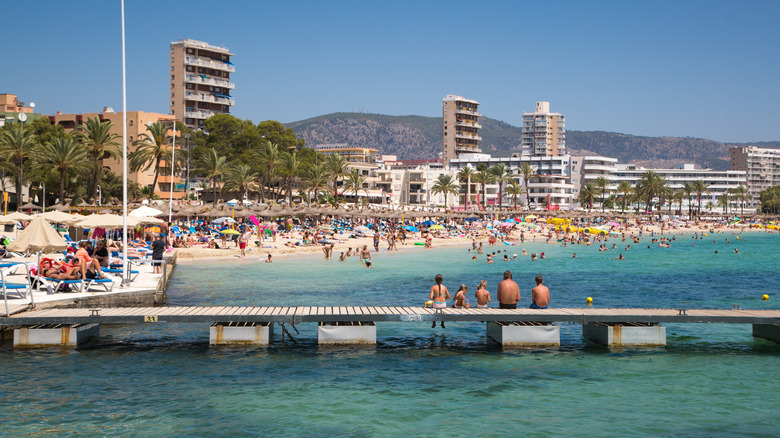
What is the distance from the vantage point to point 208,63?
124m

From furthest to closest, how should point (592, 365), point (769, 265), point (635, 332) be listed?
point (769, 265)
point (635, 332)
point (592, 365)

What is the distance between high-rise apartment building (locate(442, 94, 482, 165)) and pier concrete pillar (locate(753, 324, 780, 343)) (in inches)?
6236

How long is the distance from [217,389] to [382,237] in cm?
5845

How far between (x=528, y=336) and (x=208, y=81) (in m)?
115

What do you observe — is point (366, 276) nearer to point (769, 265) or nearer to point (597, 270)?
point (597, 270)

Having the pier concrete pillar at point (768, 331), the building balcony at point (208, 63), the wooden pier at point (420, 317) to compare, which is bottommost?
the pier concrete pillar at point (768, 331)

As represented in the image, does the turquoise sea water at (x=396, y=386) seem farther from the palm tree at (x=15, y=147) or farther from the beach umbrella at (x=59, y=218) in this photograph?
the palm tree at (x=15, y=147)

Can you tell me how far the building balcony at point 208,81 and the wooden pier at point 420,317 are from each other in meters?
111

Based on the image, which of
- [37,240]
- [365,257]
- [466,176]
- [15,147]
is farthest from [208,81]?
[37,240]

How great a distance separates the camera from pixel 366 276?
124 feet

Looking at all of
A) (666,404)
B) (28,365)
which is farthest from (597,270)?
(28,365)

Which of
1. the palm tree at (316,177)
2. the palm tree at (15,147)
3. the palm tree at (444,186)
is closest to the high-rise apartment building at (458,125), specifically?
the palm tree at (444,186)

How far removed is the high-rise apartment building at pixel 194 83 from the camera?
397ft

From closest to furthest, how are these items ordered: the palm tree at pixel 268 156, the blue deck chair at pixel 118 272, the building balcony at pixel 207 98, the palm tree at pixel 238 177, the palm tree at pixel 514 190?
the blue deck chair at pixel 118 272, the palm tree at pixel 238 177, the palm tree at pixel 268 156, the building balcony at pixel 207 98, the palm tree at pixel 514 190
